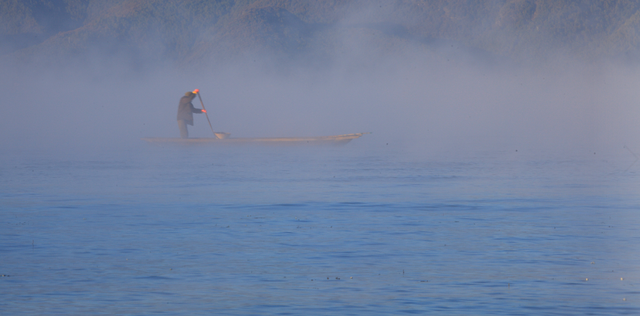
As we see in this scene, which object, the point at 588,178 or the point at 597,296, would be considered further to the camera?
the point at 588,178

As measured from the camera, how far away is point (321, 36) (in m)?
132

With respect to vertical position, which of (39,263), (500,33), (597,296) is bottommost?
(597,296)

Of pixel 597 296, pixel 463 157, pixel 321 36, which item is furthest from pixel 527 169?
pixel 321 36

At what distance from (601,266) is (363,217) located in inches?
190

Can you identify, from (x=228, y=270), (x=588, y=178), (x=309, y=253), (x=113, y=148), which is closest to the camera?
(x=228, y=270)

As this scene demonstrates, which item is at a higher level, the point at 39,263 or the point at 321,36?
the point at 321,36

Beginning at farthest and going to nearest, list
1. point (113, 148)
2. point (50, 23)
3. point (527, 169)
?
point (50, 23), point (113, 148), point (527, 169)

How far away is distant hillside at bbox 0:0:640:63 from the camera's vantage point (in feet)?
411

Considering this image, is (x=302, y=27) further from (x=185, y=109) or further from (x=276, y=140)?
(x=276, y=140)

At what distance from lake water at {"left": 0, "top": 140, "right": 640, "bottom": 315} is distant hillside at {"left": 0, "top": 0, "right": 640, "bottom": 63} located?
10541 cm

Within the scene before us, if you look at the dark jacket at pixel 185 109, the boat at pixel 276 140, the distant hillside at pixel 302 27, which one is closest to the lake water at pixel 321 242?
the boat at pixel 276 140

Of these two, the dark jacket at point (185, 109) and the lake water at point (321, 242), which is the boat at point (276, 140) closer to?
the dark jacket at point (185, 109)

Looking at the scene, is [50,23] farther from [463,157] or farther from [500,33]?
[463,157]

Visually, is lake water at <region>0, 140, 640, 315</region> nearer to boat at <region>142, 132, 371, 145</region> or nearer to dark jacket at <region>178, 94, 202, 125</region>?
boat at <region>142, 132, 371, 145</region>
